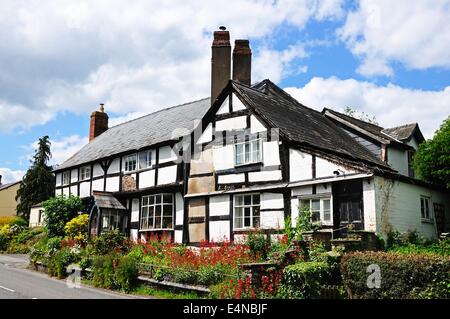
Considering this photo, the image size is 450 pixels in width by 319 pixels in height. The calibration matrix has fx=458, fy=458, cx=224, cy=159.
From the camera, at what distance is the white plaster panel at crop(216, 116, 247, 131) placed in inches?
834

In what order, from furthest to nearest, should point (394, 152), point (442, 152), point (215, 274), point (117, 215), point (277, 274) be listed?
point (117, 215), point (394, 152), point (442, 152), point (215, 274), point (277, 274)

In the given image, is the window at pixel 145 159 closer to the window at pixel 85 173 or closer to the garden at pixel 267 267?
the window at pixel 85 173

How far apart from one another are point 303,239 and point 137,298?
17.9 feet

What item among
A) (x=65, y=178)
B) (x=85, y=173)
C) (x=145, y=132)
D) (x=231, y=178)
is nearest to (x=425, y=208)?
(x=231, y=178)

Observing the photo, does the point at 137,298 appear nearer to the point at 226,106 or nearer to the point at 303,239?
the point at 303,239

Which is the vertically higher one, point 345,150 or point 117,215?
point 345,150

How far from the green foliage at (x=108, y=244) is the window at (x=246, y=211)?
5.15 metres

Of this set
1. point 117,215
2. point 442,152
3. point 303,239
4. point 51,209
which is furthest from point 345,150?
point 51,209

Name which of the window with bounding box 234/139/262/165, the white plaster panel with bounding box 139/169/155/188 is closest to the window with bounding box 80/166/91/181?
the white plaster panel with bounding box 139/169/155/188

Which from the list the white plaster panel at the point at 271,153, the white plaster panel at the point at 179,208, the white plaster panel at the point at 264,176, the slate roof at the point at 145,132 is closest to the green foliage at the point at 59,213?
the slate roof at the point at 145,132

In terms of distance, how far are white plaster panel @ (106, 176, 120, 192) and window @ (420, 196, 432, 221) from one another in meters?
17.1

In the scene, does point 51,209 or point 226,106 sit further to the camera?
point 51,209

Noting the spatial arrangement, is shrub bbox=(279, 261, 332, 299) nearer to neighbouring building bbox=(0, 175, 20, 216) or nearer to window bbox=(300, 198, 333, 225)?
window bbox=(300, 198, 333, 225)
